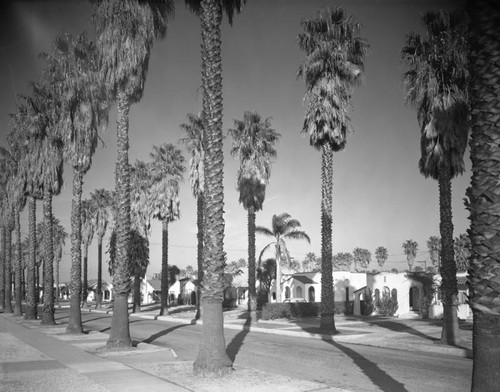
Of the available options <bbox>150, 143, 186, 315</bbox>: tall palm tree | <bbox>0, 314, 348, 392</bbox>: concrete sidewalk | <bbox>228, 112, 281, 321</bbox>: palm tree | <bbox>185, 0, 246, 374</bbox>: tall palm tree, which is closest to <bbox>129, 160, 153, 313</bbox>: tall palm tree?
<bbox>150, 143, 186, 315</bbox>: tall palm tree

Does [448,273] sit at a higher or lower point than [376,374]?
higher

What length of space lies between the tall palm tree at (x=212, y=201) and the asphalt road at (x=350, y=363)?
7.98ft

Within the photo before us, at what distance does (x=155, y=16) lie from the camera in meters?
18.6

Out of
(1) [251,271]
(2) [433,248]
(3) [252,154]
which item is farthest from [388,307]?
(2) [433,248]

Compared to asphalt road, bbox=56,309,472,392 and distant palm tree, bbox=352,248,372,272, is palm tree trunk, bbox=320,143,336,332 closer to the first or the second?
asphalt road, bbox=56,309,472,392

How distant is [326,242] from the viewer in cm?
2459

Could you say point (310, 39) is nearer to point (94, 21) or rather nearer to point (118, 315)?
point (94, 21)

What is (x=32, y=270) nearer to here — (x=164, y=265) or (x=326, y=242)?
(x=164, y=265)

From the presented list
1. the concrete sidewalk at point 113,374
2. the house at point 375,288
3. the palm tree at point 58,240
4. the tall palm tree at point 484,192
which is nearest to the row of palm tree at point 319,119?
the tall palm tree at point 484,192

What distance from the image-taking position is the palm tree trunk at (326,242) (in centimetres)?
2427

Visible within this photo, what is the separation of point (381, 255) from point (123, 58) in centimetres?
11660

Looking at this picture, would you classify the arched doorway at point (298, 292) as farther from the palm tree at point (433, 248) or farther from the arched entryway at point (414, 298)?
the palm tree at point (433, 248)

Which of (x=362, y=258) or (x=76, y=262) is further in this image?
(x=362, y=258)

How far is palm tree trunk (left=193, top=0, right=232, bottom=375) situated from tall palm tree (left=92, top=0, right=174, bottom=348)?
19.8 ft
